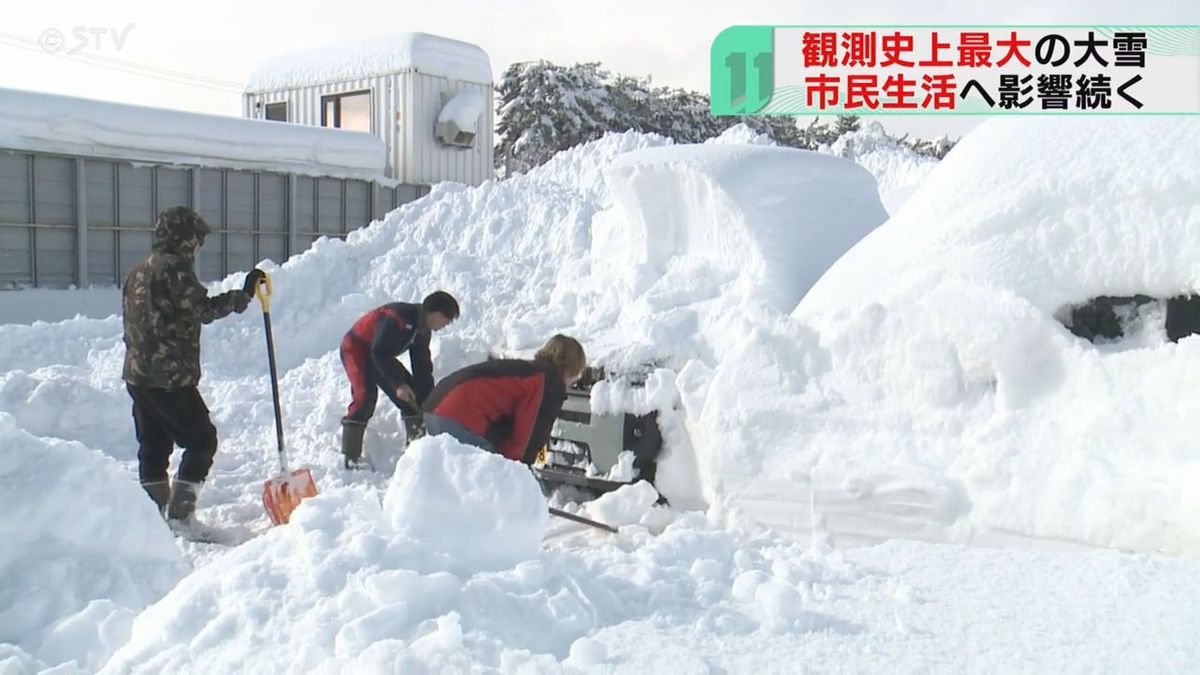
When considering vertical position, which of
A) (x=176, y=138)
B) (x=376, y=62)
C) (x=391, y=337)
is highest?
(x=376, y=62)

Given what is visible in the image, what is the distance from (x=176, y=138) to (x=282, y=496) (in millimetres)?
10113

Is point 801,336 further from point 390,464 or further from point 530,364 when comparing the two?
point 390,464

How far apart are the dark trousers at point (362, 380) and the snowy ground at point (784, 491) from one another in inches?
16.7

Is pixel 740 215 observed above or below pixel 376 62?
below

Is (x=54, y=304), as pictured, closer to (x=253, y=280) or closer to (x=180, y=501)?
(x=253, y=280)

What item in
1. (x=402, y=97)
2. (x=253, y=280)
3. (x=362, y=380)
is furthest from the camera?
(x=402, y=97)

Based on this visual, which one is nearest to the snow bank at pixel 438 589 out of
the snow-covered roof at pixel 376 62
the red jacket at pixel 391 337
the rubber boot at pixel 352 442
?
the red jacket at pixel 391 337

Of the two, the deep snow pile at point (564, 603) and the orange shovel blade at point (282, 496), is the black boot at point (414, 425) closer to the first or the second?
the orange shovel blade at point (282, 496)

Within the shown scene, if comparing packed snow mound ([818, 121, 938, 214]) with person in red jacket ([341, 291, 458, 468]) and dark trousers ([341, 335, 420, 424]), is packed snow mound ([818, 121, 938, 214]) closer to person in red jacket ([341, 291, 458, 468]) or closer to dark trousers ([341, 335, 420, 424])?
person in red jacket ([341, 291, 458, 468])

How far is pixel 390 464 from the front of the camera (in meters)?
6.65

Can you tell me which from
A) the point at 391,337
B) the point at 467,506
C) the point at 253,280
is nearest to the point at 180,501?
the point at 253,280

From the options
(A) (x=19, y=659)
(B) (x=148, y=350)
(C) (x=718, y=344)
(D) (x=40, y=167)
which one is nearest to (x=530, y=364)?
(C) (x=718, y=344)

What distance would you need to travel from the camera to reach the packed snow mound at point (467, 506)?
3256 mm

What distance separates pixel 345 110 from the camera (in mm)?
17594
